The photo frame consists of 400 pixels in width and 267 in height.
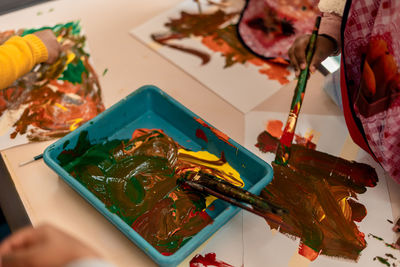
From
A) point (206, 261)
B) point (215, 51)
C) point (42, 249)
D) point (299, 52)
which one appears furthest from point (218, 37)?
point (42, 249)

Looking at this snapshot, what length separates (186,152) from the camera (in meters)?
0.88

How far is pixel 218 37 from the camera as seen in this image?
1154 millimetres

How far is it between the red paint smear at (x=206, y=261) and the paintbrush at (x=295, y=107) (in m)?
0.25

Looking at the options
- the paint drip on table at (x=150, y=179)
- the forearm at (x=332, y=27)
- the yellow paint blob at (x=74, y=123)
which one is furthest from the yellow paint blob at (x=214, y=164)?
the forearm at (x=332, y=27)

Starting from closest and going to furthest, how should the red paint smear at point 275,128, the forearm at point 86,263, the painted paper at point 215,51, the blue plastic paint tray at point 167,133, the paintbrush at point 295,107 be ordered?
the forearm at point 86,263, the blue plastic paint tray at point 167,133, the paintbrush at point 295,107, the red paint smear at point 275,128, the painted paper at point 215,51

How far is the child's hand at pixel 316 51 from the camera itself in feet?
2.83

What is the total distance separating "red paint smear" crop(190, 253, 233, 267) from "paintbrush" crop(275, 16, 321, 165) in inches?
9.8

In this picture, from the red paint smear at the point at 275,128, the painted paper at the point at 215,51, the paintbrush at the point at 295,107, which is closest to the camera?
the paintbrush at the point at 295,107

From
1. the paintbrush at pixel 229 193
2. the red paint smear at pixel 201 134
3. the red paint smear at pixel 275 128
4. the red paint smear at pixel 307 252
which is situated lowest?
the red paint smear at pixel 307 252

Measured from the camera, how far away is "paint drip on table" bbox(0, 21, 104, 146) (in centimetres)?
92

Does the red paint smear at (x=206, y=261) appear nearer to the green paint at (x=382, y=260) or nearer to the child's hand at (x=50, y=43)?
the green paint at (x=382, y=260)

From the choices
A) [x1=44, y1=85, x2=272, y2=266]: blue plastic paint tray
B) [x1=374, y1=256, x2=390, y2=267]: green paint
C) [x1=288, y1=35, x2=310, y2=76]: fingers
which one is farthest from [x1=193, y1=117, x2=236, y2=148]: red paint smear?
[x1=374, y1=256, x2=390, y2=267]: green paint

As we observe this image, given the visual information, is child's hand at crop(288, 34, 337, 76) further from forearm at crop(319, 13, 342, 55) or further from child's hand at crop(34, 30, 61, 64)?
child's hand at crop(34, 30, 61, 64)

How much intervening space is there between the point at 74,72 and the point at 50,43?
92 mm
